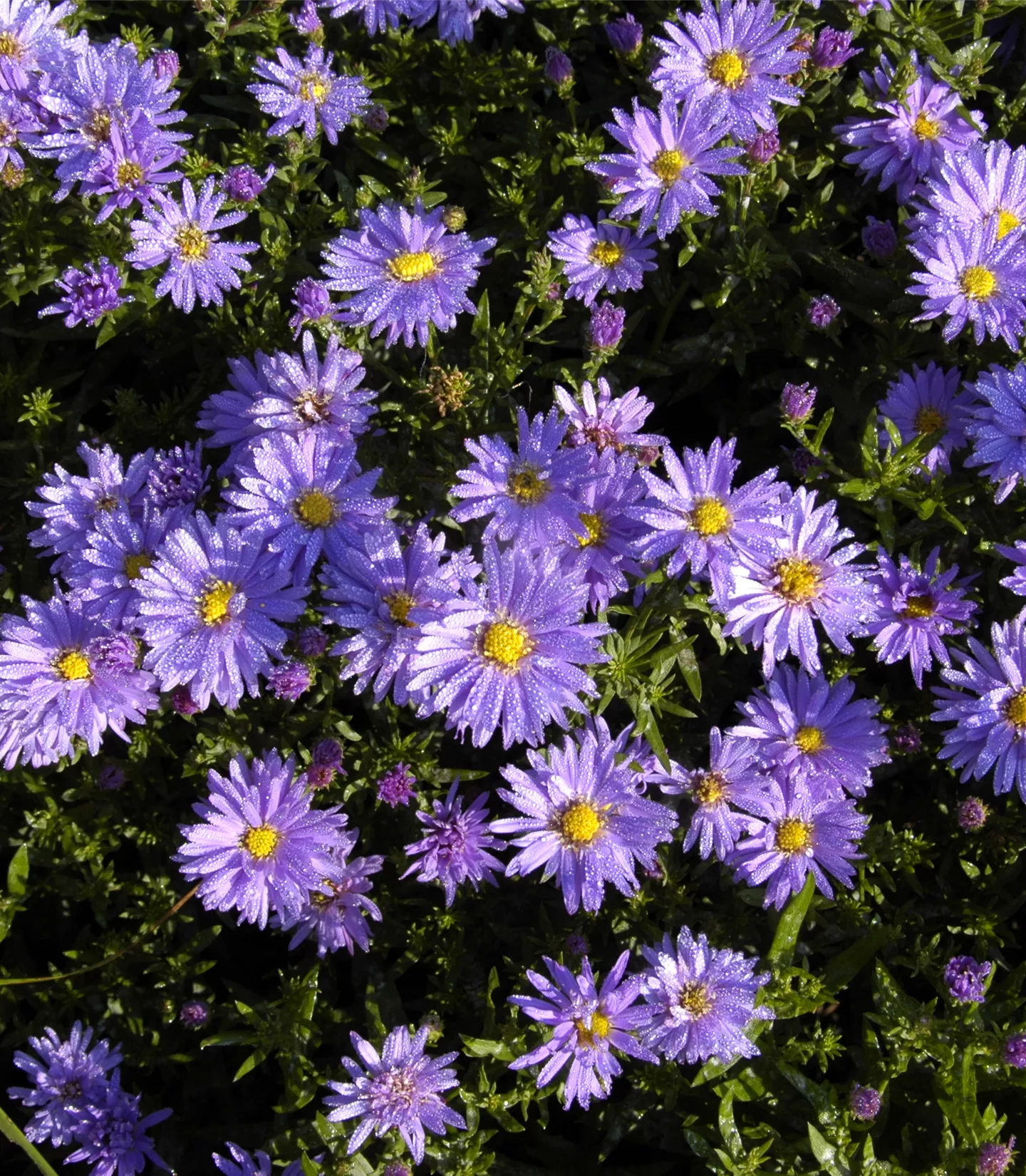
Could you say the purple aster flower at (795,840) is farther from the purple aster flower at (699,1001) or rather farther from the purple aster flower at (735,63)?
the purple aster flower at (735,63)

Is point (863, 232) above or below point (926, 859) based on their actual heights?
above

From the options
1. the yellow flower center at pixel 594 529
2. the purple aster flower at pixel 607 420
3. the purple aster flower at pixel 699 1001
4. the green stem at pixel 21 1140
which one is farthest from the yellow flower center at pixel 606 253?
the green stem at pixel 21 1140

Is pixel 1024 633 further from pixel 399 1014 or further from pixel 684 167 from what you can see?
pixel 399 1014

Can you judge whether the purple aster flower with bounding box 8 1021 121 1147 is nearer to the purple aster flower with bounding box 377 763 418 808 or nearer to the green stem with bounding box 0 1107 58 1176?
the green stem with bounding box 0 1107 58 1176

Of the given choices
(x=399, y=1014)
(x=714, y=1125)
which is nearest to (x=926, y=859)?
(x=714, y=1125)

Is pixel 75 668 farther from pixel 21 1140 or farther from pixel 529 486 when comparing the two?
pixel 529 486

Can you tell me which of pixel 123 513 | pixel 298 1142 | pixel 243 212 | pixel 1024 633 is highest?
pixel 243 212

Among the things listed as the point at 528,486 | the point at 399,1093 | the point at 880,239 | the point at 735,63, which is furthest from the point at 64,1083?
the point at 735,63
